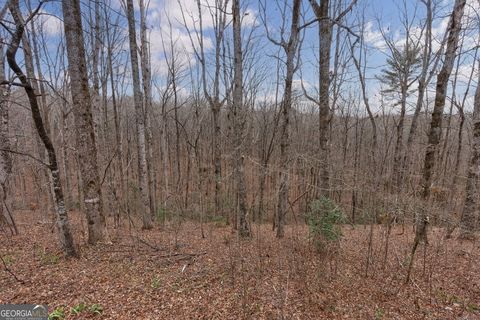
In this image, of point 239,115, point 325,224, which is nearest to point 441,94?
point 325,224

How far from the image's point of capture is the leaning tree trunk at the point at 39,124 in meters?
3.05

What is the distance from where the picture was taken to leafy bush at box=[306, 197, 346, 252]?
13.6 feet

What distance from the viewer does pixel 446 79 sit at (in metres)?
4.48

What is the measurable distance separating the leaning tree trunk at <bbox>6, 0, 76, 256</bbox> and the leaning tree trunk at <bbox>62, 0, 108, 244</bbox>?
501mm

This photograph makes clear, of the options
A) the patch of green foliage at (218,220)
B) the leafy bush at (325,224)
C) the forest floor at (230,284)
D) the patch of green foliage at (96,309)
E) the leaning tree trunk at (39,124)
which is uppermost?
the leaning tree trunk at (39,124)

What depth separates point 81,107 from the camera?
3.97 meters

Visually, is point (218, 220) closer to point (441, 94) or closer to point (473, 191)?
point (473, 191)

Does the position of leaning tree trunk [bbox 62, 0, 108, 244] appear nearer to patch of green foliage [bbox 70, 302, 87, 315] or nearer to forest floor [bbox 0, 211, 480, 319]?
forest floor [bbox 0, 211, 480, 319]

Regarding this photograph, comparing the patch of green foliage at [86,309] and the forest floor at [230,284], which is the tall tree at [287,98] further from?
the patch of green foliage at [86,309]

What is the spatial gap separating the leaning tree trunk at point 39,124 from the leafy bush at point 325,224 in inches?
160

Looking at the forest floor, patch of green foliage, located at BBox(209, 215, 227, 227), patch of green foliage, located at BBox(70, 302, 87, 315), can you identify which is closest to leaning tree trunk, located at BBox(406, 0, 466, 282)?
the forest floor

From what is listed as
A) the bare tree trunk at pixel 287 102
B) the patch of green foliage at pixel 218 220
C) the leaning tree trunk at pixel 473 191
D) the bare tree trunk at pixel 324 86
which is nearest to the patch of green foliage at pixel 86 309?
the bare tree trunk at pixel 287 102

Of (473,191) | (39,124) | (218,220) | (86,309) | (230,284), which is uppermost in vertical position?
(39,124)

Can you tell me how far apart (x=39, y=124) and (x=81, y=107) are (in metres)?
0.77
